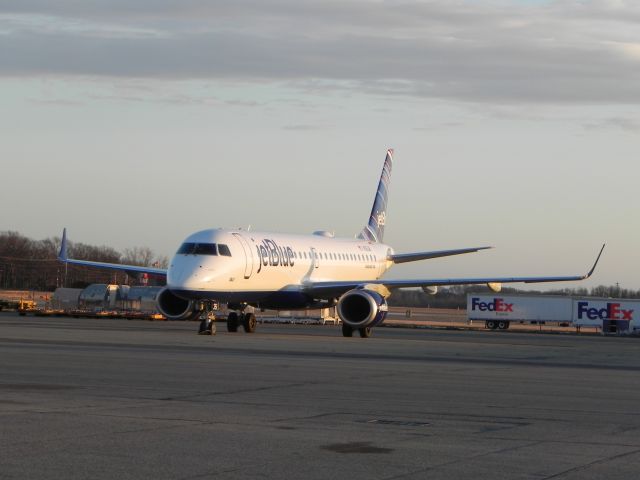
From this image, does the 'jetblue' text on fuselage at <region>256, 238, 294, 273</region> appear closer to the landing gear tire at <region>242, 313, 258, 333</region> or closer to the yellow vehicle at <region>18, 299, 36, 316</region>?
the landing gear tire at <region>242, 313, 258, 333</region>

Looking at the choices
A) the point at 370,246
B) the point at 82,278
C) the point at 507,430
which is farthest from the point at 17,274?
the point at 507,430

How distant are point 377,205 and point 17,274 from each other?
88256 millimetres

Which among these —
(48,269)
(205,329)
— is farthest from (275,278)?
(48,269)

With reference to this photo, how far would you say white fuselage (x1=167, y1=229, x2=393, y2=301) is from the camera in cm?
3775

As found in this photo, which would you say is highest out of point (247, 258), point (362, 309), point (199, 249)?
point (199, 249)

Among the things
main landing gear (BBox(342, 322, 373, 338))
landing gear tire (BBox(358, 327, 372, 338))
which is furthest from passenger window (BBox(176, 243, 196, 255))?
landing gear tire (BBox(358, 327, 372, 338))

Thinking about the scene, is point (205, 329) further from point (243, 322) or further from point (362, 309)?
point (362, 309)

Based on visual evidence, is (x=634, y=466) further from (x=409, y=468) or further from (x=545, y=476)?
(x=409, y=468)

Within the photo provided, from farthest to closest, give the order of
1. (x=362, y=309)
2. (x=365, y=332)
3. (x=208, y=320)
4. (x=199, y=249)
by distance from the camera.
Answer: (x=365, y=332) < (x=362, y=309) < (x=199, y=249) < (x=208, y=320)

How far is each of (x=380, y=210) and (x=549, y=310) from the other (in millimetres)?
19129

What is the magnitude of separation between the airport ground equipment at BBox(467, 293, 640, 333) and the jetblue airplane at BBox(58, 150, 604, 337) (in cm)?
2237

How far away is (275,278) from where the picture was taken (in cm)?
4200

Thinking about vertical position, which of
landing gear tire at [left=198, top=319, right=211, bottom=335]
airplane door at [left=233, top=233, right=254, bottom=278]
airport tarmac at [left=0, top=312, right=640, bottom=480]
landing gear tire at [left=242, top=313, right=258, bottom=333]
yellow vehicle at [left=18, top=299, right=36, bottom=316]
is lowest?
airport tarmac at [left=0, top=312, right=640, bottom=480]

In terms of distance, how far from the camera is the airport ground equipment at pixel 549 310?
68500mm
